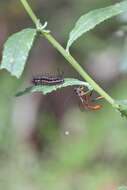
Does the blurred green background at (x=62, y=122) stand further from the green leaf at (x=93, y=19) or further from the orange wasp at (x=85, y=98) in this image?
the green leaf at (x=93, y=19)

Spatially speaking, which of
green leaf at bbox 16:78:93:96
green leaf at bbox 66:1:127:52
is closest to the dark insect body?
green leaf at bbox 16:78:93:96

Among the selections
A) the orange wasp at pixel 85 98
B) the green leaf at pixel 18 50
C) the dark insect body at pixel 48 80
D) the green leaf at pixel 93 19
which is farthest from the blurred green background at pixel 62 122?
the green leaf at pixel 18 50

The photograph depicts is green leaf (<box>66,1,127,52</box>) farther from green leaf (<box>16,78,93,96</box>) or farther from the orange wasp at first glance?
the orange wasp

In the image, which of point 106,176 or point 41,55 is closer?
point 106,176

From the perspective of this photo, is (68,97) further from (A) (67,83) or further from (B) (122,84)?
(A) (67,83)

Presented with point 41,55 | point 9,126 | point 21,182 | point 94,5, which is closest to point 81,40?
point 94,5

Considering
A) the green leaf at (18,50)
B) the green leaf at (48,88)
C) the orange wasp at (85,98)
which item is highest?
the green leaf at (18,50)
